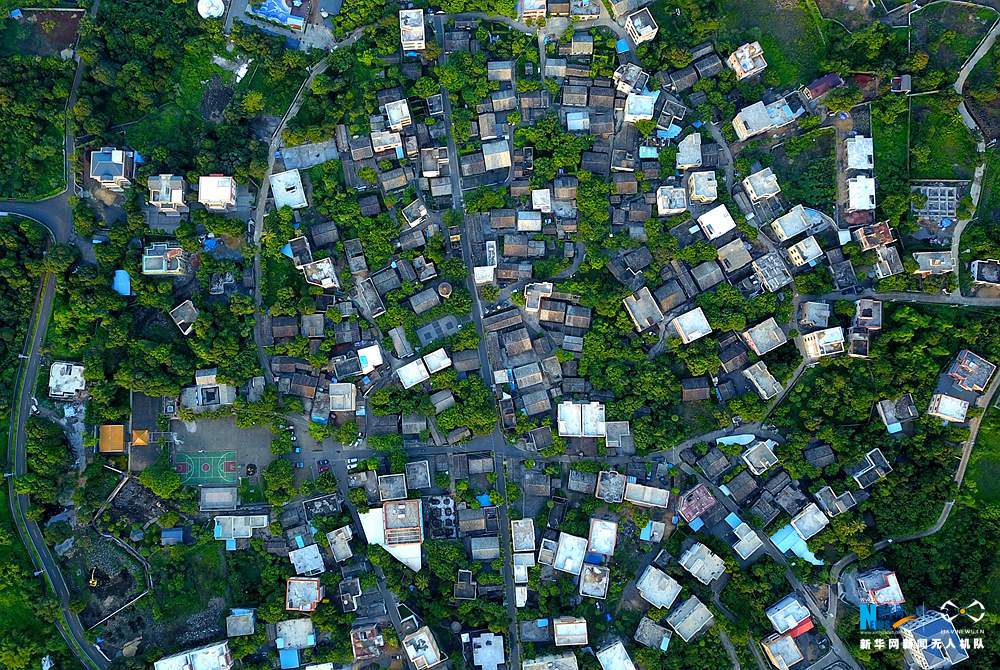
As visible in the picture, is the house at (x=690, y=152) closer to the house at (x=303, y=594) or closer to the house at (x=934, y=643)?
the house at (x=934, y=643)

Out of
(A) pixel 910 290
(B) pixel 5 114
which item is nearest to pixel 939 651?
(A) pixel 910 290

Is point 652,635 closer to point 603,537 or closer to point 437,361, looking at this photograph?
point 603,537

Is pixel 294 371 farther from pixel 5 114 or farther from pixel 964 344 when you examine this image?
pixel 964 344

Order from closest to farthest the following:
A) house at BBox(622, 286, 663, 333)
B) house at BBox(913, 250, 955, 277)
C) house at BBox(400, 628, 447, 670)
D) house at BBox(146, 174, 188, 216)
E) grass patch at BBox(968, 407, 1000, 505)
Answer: house at BBox(400, 628, 447, 670)
grass patch at BBox(968, 407, 1000, 505)
house at BBox(913, 250, 955, 277)
house at BBox(146, 174, 188, 216)
house at BBox(622, 286, 663, 333)

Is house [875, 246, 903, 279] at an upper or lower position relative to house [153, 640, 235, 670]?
upper

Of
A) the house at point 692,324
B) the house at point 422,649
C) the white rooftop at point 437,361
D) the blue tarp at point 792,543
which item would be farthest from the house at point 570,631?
the house at point 692,324

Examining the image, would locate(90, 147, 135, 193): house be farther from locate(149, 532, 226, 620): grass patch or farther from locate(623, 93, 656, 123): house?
locate(623, 93, 656, 123): house

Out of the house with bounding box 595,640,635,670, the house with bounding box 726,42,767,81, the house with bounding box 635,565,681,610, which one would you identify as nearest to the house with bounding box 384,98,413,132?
the house with bounding box 726,42,767,81
